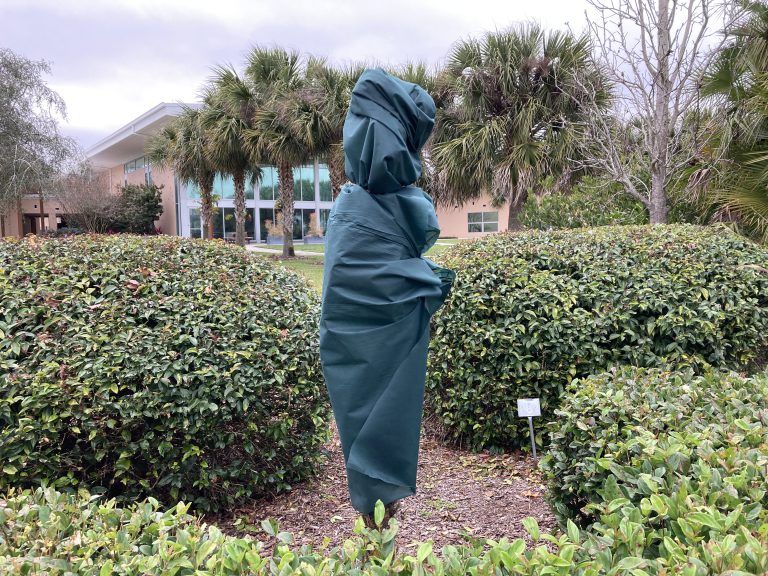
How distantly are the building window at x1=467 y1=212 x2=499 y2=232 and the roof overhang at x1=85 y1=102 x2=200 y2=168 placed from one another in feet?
78.0

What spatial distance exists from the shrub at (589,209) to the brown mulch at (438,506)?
17.4 feet

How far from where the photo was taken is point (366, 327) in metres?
2.48

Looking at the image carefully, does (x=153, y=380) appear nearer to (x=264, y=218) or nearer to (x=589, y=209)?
(x=589, y=209)

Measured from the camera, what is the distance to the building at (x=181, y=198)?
32.5 meters

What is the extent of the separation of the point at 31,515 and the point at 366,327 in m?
1.34

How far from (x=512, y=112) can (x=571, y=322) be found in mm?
11245

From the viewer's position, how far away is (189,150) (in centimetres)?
2236

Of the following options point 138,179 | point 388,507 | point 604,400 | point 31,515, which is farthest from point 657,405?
point 138,179

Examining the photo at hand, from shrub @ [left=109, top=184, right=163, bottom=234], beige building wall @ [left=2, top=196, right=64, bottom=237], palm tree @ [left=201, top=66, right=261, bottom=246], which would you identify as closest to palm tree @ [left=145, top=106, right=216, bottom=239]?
palm tree @ [left=201, top=66, right=261, bottom=246]

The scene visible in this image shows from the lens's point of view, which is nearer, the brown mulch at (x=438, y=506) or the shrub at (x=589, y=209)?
the brown mulch at (x=438, y=506)

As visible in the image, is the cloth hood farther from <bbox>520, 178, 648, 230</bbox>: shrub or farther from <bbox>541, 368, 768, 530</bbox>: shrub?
<bbox>520, 178, 648, 230</bbox>: shrub

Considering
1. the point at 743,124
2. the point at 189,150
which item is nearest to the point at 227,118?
the point at 189,150

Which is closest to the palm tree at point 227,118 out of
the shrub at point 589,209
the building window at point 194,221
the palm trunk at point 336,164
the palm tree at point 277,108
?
the palm tree at point 277,108

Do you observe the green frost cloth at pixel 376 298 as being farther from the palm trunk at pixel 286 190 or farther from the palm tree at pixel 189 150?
the palm tree at pixel 189 150
